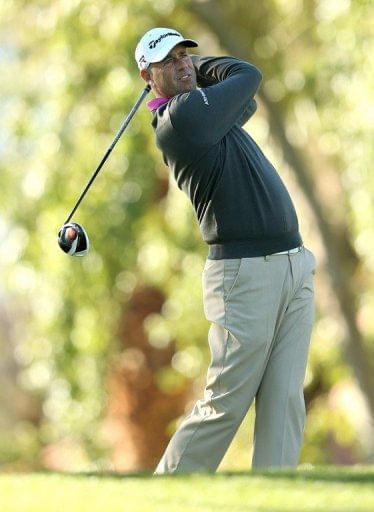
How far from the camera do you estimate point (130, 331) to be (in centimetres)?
2212

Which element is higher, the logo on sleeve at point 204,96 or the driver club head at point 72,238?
the logo on sleeve at point 204,96

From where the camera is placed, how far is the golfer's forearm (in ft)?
18.1

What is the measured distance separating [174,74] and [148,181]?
432 inches

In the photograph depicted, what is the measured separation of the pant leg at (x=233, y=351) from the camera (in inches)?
214

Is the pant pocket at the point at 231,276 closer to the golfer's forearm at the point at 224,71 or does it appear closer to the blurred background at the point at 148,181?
the golfer's forearm at the point at 224,71

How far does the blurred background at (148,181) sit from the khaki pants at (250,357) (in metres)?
8.56

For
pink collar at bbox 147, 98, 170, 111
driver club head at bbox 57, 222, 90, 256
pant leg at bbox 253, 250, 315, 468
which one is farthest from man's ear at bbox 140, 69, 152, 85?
pant leg at bbox 253, 250, 315, 468

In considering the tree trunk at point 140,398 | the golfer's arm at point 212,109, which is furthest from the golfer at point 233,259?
the tree trunk at point 140,398

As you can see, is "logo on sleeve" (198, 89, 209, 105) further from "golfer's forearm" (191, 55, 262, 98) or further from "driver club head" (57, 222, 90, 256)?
"driver club head" (57, 222, 90, 256)

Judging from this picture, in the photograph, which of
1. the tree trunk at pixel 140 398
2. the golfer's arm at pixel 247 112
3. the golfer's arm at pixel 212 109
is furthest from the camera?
the tree trunk at pixel 140 398

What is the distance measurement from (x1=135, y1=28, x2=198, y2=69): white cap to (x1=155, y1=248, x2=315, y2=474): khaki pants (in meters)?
0.82

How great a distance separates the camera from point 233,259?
546cm

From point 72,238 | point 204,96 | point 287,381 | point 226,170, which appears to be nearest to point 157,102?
point 204,96

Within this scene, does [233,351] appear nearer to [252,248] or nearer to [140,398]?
[252,248]
